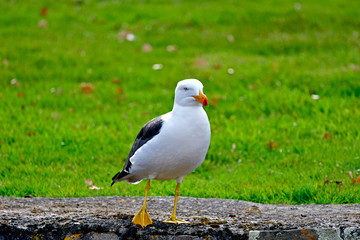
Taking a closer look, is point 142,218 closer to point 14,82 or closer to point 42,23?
point 14,82

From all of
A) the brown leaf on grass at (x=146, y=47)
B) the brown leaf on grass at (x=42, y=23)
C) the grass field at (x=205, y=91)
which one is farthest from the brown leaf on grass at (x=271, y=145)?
the brown leaf on grass at (x=42, y=23)

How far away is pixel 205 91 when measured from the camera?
9047 mm

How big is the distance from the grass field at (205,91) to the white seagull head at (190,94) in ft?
6.58

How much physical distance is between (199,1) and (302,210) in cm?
971

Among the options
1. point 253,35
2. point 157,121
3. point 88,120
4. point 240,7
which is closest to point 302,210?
point 157,121

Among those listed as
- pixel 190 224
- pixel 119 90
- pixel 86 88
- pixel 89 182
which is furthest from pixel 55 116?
pixel 190 224

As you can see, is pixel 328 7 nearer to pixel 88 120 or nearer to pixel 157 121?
pixel 88 120

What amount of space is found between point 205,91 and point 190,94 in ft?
17.1

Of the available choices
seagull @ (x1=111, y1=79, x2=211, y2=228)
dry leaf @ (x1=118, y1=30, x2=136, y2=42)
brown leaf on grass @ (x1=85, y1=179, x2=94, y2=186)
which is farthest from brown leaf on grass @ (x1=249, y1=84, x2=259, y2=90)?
seagull @ (x1=111, y1=79, x2=211, y2=228)

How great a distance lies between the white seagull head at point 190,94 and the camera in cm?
382

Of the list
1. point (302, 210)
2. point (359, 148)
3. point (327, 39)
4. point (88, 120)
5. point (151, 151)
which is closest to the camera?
point (151, 151)

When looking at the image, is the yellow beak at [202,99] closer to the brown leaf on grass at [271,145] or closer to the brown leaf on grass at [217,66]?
the brown leaf on grass at [271,145]

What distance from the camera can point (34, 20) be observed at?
1246 cm

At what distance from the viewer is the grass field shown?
6.12m
